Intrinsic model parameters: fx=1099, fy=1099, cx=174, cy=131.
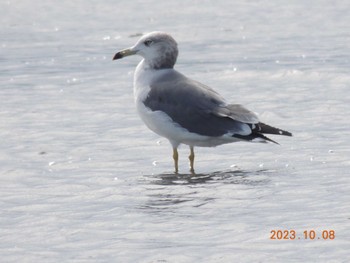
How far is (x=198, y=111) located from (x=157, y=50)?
1.20m

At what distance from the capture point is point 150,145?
1418 centimetres

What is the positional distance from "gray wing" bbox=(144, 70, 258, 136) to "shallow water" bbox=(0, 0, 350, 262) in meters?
0.50

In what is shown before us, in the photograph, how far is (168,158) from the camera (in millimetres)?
13492

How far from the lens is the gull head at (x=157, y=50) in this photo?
13284mm

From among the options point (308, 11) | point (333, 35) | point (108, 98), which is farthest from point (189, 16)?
point (108, 98)

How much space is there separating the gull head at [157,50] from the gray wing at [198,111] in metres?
0.68

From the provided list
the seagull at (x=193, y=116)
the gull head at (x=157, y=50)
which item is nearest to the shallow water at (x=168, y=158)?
the seagull at (x=193, y=116)

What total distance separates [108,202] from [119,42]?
14.4 meters

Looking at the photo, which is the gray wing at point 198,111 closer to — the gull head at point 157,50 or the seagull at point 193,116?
the seagull at point 193,116

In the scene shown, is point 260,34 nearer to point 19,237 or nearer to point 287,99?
point 287,99

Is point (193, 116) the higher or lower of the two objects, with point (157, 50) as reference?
lower

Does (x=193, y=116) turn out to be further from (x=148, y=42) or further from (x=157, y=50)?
(x=148, y=42)

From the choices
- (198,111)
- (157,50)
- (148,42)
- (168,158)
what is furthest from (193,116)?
(148,42)

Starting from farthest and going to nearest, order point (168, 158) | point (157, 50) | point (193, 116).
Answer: point (168, 158) → point (157, 50) → point (193, 116)
